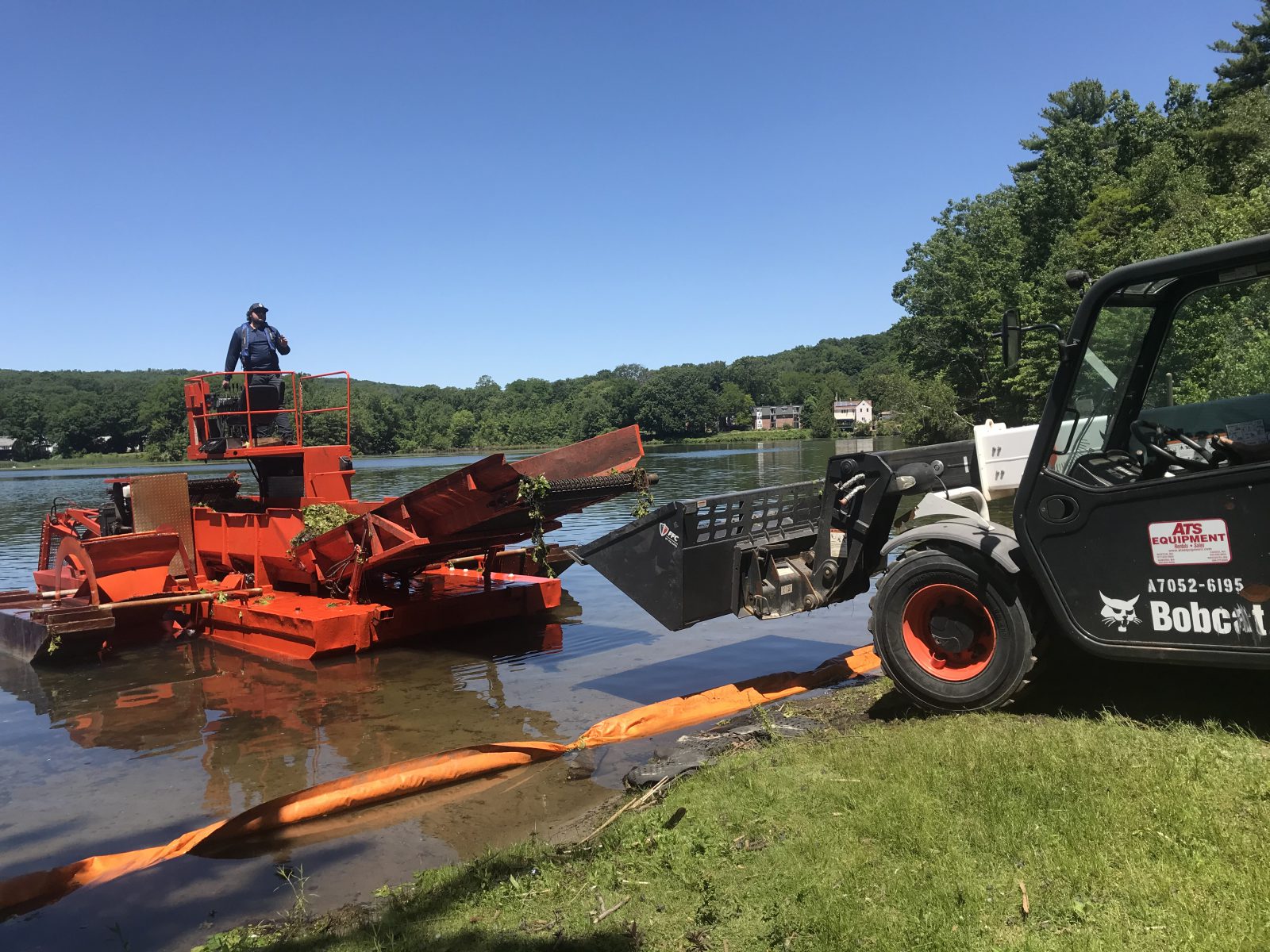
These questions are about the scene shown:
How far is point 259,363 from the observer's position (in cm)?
1199

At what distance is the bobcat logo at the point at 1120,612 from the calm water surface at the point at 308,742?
129 inches

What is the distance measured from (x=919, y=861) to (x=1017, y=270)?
54006mm

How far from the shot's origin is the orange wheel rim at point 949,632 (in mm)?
5359

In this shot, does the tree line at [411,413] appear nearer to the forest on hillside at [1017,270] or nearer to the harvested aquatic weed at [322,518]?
the forest on hillside at [1017,270]

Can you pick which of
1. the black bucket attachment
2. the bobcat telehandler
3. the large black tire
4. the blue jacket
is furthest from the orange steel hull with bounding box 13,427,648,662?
the large black tire

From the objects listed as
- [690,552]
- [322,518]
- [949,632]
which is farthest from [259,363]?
[949,632]

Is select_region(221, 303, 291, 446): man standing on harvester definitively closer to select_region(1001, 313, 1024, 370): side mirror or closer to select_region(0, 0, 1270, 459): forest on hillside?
select_region(0, 0, 1270, 459): forest on hillside

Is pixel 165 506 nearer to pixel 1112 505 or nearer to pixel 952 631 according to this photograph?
pixel 952 631

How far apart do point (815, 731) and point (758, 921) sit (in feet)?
8.27

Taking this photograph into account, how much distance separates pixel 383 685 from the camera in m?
9.23

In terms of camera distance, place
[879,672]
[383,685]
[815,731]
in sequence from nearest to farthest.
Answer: [815,731], [879,672], [383,685]

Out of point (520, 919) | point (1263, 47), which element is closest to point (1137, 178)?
point (1263, 47)

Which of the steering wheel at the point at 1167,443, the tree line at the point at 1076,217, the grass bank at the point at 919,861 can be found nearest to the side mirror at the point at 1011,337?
the steering wheel at the point at 1167,443

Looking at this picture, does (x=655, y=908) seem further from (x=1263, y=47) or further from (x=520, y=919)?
(x=1263, y=47)
